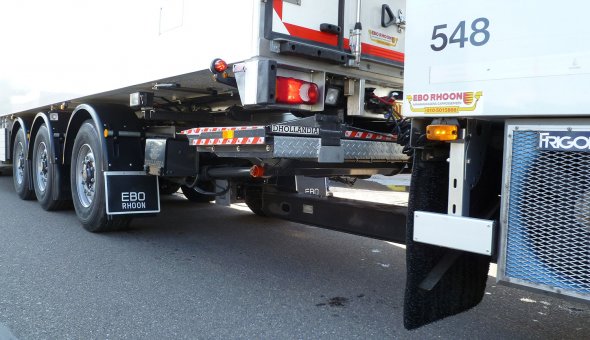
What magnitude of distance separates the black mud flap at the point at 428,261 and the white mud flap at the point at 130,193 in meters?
3.80

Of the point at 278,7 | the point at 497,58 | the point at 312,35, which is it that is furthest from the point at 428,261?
the point at 278,7

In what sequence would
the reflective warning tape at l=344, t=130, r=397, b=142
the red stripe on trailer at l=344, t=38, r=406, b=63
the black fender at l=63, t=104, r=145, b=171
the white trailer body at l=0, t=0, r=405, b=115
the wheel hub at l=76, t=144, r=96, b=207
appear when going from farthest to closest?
the wheel hub at l=76, t=144, r=96, b=207
the black fender at l=63, t=104, r=145, b=171
the red stripe on trailer at l=344, t=38, r=406, b=63
the reflective warning tape at l=344, t=130, r=397, b=142
the white trailer body at l=0, t=0, r=405, b=115

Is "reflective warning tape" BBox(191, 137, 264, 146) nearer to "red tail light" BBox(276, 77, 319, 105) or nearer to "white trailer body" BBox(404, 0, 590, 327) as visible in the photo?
"red tail light" BBox(276, 77, 319, 105)

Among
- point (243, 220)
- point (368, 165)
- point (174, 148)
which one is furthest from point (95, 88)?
point (368, 165)

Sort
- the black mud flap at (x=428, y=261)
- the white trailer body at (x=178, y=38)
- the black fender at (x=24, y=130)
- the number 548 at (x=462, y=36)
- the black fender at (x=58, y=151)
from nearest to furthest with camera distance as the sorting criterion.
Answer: the number 548 at (x=462, y=36) < the black mud flap at (x=428, y=261) < the white trailer body at (x=178, y=38) < the black fender at (x=58, y=151) < the black fender at (x=24, y=130)

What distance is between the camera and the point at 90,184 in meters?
6.43

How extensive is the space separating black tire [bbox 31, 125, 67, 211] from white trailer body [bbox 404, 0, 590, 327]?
6.17 meters

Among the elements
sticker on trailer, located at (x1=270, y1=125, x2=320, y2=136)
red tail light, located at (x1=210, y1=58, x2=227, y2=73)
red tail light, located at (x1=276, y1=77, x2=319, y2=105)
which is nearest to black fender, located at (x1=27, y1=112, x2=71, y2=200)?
red tail light, located at (x1=210, y1=58, x2=227, y2=73)

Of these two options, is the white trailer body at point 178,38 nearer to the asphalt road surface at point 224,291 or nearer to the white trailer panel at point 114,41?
the white trailer panel at point 114,41

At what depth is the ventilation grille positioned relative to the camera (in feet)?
7.36

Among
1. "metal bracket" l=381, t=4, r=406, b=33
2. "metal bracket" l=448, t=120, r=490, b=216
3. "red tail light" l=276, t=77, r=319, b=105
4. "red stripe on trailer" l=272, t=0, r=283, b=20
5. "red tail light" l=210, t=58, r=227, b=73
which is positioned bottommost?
"metal bracket" l=448, t=120, r=490, b=216

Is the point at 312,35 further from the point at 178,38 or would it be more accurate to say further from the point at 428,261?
the point at 428,261

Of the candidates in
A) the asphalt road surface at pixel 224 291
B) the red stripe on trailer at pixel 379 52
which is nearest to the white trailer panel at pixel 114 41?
the red stripe on trailer at pixel 379 52

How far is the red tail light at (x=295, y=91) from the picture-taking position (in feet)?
12.1
